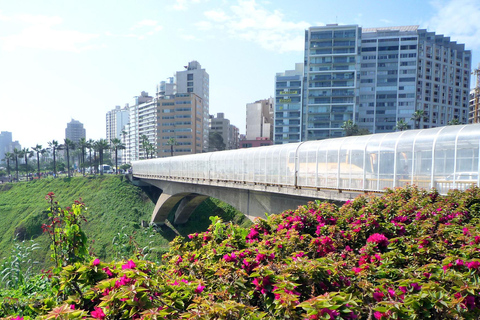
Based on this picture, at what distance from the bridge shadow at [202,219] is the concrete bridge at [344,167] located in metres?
21.7

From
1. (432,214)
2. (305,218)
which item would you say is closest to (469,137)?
(432,214)

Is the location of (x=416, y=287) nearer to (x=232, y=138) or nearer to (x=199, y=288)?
(x=199, y=288)

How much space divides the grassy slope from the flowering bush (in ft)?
127

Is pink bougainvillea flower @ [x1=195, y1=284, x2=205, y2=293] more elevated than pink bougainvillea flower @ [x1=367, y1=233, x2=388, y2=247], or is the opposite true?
pink bougainvillea flower @ [x1=195, y1=284, x2=205, y2=293]

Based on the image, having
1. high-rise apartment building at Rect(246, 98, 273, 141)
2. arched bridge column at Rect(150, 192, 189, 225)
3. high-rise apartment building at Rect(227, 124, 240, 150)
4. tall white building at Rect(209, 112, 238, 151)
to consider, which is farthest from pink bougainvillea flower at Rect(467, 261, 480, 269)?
high-rise apartment building at Rect(227, 124, 240, 150)

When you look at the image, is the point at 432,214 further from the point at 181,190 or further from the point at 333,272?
the point at 181,190

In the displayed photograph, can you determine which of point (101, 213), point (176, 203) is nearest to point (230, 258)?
point (176, 203)

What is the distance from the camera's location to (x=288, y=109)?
103 m

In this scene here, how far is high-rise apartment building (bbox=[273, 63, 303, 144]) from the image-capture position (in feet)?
332

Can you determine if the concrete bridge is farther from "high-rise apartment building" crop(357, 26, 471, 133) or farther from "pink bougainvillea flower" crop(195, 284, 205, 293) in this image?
"high-rise apartment building" crop(357, 26, 471, 133)

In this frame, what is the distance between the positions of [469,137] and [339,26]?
9514 cm

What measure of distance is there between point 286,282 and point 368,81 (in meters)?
110

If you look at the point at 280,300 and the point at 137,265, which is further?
the point at 137,265

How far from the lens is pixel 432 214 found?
8688 mm
